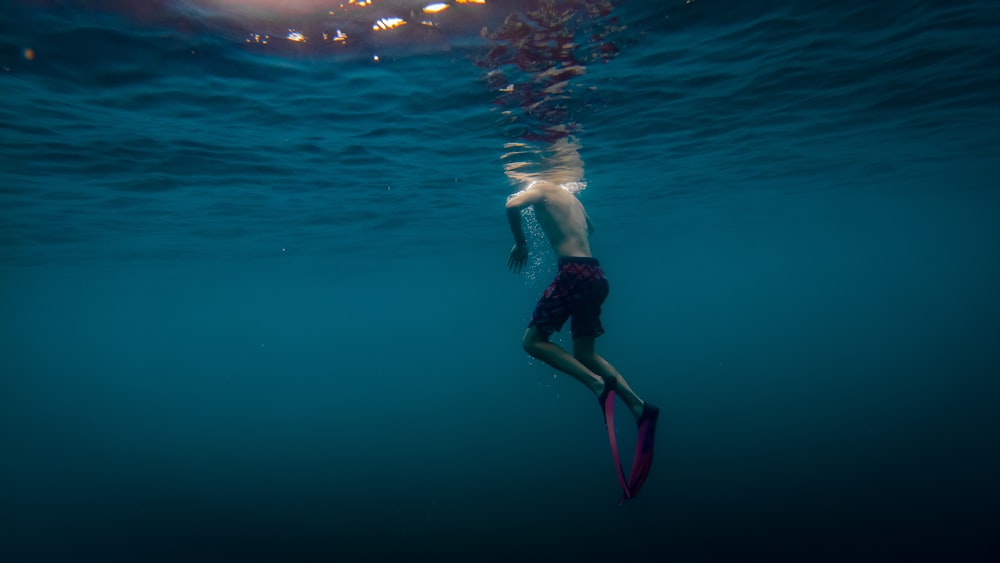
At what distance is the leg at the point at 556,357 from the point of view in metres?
5.91

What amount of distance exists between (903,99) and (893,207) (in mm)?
33448

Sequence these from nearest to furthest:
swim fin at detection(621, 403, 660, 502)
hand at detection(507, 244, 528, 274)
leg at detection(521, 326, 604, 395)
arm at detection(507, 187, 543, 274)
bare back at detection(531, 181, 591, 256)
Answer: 1. leg at detection(521, 326, 604, 395)
2. swim fin at detection(621, 403, 660, 502)
3. arm at detection(507, 187, 543, 274)
4. bare back at detection(531, 181, 591, 256)
5. hand at detection(507, 244, 528, 274)

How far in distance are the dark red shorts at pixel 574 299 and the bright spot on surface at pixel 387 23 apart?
427 centimetres

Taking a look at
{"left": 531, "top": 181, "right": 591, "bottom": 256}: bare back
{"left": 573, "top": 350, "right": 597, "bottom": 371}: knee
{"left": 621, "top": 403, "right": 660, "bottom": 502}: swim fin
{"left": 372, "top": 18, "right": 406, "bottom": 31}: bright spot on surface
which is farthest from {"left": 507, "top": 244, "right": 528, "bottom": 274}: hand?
{"left": 372, "top": 18, "right": 406, "bottom": 31}: bright spot on surface

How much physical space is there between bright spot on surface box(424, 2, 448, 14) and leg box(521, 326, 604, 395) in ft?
15.1

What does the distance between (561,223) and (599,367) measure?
6.19 ft

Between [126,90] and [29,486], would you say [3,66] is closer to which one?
[126,90]

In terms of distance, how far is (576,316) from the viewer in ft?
20.6

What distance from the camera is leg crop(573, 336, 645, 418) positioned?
20.2ft

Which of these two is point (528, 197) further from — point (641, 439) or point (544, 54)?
point (544, 54)

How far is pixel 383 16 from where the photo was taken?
7.21 metres

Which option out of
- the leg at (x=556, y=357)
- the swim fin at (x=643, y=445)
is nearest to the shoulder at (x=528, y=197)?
the leg at (x=556, y=357)

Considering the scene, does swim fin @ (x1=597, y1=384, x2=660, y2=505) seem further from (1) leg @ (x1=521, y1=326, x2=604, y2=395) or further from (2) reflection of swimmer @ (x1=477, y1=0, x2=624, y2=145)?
(2) reflection of swimmer @ (x1=477, y1=0, x2=624, y2=145)

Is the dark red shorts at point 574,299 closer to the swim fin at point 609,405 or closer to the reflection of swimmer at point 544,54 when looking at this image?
the swim fin at point 609,405
